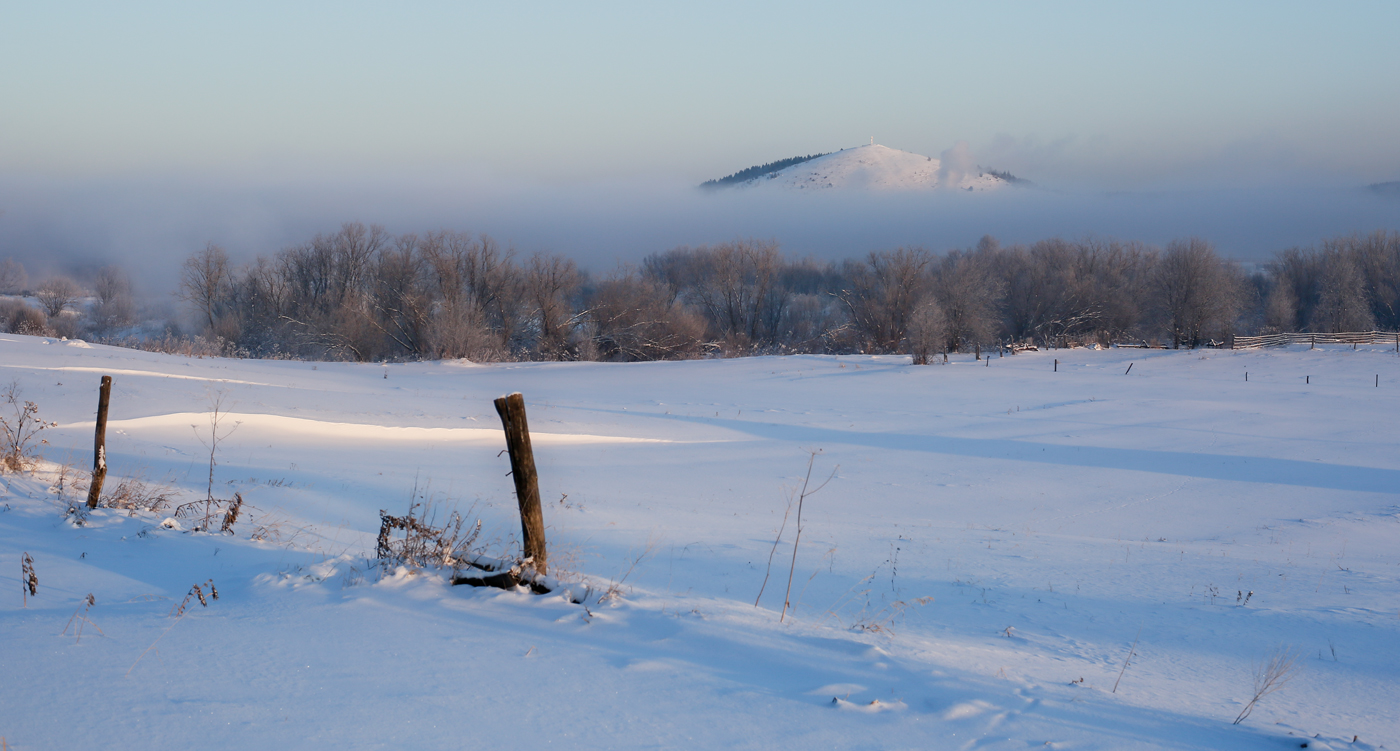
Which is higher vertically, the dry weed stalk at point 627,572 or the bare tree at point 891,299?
the bare tree at point 891,299

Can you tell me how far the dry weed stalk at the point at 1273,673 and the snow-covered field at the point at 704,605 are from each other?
2.8 inches

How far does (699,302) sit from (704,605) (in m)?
61.3

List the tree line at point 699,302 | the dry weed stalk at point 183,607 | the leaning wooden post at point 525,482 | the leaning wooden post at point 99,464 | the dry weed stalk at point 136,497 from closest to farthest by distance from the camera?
the dry weed stalk at point 183,607, the leaning wooden post at point 525,482, the leaning wooden post at point 99,464, the dry weed stalk at point 136,497, the tree line at point 699,302

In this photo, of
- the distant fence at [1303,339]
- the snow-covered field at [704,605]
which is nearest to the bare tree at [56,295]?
the snow-covered field at [704,605]

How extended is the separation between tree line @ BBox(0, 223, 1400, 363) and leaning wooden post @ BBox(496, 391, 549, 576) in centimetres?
4082

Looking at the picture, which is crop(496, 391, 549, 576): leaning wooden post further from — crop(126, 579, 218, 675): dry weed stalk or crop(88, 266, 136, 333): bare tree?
crop(88, 266, 136, 333): bare tree

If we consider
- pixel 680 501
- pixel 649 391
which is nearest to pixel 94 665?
pixel 680 501

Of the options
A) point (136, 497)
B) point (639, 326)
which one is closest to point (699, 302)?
point (639, 326)

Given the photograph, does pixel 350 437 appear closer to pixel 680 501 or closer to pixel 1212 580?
pixel 680 501

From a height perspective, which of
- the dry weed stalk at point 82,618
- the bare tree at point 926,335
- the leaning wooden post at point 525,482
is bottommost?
the dry weed stalk at point 82,618

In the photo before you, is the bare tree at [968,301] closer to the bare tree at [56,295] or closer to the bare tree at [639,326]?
the bare tree at [639,326]

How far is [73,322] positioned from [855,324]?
200ft

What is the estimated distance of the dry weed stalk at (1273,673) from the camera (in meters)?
3.65

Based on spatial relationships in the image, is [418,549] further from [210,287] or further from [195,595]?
[210,287]
